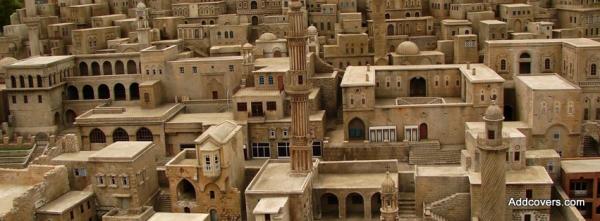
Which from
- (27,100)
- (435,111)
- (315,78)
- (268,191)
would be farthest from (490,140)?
(27,100)

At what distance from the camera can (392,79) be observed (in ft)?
185

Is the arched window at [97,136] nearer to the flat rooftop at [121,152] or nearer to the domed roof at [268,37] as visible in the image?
the flat rooftop at [121,152]

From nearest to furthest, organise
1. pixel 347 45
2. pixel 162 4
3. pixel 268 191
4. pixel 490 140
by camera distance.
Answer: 1. pixel 490 140
2. pixel 268 191
3. pixel 347 45
4. pixel 162 4

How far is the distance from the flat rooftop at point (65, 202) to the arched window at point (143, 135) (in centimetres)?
932

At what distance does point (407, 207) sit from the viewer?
142 ft

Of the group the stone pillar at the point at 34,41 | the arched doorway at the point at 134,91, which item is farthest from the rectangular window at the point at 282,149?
the stone pillar at the point at 34,41

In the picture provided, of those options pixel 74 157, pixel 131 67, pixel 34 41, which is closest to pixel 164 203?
pixel 74 157

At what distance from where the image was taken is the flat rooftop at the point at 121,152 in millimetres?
44500

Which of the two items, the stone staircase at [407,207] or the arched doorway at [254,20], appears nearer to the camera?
the stone staircase at [407,207]

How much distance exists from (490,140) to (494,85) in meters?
18.3

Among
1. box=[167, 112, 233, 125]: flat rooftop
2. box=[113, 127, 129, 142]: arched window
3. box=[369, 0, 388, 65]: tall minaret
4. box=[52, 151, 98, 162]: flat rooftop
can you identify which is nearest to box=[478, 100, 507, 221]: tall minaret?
box=[167, 112, 233, 125]: flat rooftop

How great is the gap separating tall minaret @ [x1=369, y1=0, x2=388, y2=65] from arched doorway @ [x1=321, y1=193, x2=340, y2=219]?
2260 cm

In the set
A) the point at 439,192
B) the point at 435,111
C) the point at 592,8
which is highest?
the point at 592,8

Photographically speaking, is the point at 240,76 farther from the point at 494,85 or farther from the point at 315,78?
the point at 494,85
